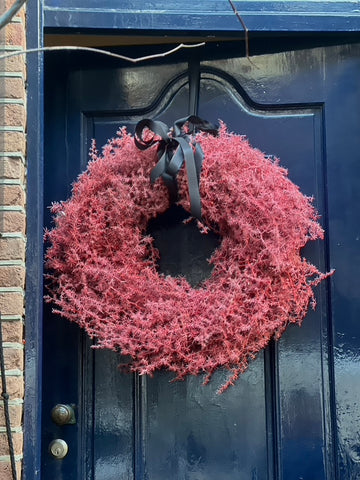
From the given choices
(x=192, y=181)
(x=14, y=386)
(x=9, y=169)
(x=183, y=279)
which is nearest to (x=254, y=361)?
(x=183, y=279)

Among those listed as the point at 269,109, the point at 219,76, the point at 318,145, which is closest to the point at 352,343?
the point at 318,145

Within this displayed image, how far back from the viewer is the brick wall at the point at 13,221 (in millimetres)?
2115

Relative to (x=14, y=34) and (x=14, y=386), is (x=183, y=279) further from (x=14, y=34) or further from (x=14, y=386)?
(x=14, y=34)

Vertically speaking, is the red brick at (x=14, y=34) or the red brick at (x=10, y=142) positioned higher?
the red brick at (x=14, y=34)

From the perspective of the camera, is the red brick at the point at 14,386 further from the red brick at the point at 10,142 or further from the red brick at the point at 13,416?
the red brick at the point at 10,142

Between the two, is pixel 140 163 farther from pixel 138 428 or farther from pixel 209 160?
pixel 138 428

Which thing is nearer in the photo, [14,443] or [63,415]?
[14,443]

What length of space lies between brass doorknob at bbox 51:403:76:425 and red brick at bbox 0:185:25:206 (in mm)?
753

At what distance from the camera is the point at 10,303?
2.15m

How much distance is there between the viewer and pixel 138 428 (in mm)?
2443

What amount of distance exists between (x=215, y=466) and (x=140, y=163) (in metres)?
1.07

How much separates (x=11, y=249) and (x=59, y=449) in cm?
75

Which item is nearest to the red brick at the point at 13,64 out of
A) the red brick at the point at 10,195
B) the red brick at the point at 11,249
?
the red brick at the point at 10,195

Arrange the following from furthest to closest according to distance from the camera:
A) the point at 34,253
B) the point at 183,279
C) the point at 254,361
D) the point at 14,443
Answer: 1. the point at 254,361
2. the point at 183,279
3. the point at 34,253
4. the point at 14,443
